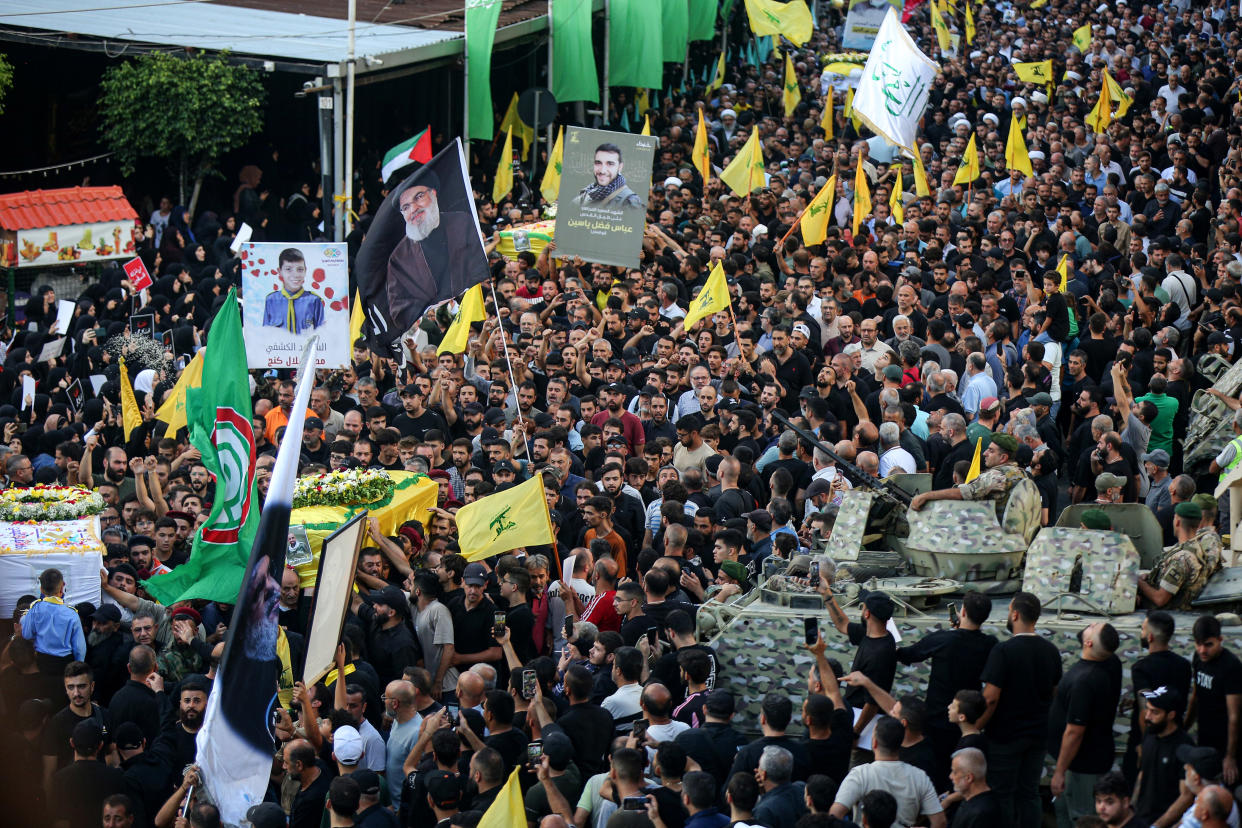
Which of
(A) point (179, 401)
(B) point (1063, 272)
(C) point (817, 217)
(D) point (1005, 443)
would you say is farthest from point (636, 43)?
(D) point (1005, 443)

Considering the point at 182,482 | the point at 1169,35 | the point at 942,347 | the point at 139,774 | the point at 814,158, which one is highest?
the point at 1169,35

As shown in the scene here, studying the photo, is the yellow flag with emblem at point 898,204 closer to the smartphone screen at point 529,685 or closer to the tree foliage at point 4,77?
the smartphone screen at point 529,685

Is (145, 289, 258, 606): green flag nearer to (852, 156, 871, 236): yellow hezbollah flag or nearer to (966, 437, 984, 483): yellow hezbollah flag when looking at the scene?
(966, 437, 984, 483): yellow hezbollah flag

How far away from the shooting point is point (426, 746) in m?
9.35

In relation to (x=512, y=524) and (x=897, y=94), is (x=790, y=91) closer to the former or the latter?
(x=897, y=94)

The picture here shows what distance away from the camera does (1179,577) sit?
9.80 m

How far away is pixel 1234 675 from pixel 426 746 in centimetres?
438

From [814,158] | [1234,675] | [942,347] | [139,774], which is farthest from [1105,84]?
[139,774]

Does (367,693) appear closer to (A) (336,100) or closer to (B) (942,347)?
(B) (942,347)

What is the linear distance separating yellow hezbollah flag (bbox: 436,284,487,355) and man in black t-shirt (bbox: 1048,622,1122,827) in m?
8.85

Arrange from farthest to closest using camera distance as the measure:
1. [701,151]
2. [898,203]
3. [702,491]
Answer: [701,151] < [898,203] < [702,491]

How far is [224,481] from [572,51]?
766 inches

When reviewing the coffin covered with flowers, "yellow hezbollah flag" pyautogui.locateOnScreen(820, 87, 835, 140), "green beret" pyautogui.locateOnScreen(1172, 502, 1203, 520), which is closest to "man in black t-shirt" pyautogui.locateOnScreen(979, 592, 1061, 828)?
"green beret" pyautogui.locateOnScreen(1172, 502, 1203, 520)

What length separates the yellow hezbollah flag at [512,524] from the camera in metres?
11.8
